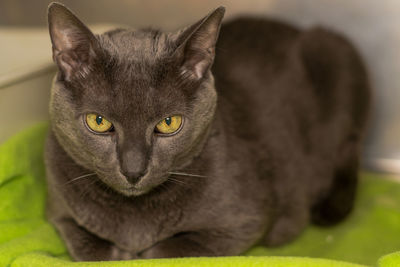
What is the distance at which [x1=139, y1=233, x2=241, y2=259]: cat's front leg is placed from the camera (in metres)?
1.44

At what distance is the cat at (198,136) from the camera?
1.26 m

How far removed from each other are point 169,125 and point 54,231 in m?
0.59

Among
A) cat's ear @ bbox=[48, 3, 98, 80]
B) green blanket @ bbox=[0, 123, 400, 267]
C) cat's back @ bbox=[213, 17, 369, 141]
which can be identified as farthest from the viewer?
cat's back @ bbox=[213, 17, 369, 141]

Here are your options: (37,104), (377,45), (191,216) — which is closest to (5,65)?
(37,104)

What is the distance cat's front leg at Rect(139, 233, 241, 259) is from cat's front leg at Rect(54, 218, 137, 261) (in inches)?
2.8

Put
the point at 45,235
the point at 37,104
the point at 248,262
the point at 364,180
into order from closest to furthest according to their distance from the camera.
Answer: the point at 248,262
the point at 45,235
the point at 37,104
the point at 364,180

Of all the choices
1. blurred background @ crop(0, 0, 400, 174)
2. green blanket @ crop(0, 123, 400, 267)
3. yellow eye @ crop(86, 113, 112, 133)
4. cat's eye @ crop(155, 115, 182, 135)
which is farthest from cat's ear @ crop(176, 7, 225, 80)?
blurred background @ crop(0, 0, 400, 174)

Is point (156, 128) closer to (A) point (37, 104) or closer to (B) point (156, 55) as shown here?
(B) point (156, 55)

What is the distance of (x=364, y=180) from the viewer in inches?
86.4

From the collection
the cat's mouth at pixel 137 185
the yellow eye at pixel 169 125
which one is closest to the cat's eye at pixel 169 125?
the yellow eye at pixel 169 125

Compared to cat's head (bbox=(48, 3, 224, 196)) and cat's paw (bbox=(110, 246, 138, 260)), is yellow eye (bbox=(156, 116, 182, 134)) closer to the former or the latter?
cat's head (bbox=(48, 3, 224, 196))

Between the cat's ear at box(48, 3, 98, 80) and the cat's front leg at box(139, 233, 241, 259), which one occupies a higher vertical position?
the cat's ear at box(48, 3, 98, 80)

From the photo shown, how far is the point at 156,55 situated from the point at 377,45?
124cm

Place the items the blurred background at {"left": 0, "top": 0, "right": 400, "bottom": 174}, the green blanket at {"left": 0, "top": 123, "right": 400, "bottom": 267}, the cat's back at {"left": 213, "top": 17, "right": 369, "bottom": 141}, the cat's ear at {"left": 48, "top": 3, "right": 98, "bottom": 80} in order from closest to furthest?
the cat's ear at {"left": 48, "top": 3, "right": 98, "bottom": 80} < the green blanket at {"left": 0, "top": 123, "right": 400, "bottom": 267} < the cat's back at {"left": 213, "top": 17, "right": 369, "bottom": 141} < the blurred background at {"left": 0, "top": 0, "right": 400, "bottom": 174}
